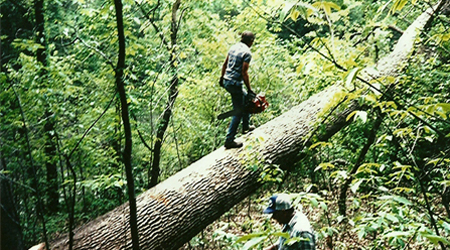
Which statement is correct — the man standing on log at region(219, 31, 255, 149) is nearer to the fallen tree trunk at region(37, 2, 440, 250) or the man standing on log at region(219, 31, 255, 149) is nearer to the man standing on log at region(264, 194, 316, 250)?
the fallen tree trunk at region(37, 2, 440, 250)

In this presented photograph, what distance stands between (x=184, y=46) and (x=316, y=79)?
112 inches

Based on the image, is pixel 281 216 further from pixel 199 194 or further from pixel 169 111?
pixel 169 111

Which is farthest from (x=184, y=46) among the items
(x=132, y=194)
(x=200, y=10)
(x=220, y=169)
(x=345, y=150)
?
(x=132, y=194)

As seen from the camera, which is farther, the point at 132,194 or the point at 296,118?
the point at 296,118

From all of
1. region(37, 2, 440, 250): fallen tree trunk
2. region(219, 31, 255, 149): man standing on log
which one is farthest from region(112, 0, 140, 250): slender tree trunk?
region(219, 31, 255, 149): man standing on log

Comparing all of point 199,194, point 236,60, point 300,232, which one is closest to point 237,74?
point 236,60

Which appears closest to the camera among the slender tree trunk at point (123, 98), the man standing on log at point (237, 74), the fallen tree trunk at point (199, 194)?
the slender tree trunk at point (123, 98)

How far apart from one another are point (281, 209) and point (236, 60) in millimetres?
3072

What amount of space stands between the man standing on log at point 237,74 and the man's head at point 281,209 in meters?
2.65

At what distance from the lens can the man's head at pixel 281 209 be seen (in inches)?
116

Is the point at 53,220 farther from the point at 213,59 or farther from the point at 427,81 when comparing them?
the point at 427,81

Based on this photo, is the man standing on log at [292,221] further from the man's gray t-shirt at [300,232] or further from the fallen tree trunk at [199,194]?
the fallen tree trunk at [199,194]

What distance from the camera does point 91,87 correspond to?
24.6ft

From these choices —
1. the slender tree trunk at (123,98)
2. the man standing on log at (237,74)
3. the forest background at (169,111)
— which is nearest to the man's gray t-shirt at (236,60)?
the man standing on log at (237,74)
